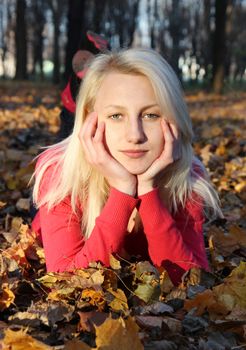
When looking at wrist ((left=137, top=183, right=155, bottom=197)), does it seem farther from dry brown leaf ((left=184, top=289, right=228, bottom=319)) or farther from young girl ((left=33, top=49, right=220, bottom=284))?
dry brown leaf ((left=184, top=289, right=228, bottom=319))

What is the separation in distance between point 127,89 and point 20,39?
25437mm

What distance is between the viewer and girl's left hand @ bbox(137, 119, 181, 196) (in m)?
2.25

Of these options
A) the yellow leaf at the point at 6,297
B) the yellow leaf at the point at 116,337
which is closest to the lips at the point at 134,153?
the yellow leaf at the point at 6,297

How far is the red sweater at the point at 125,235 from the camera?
2.21 m

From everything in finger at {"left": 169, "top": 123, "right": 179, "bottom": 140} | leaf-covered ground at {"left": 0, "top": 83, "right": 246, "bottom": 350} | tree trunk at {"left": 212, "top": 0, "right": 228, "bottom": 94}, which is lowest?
leaf-covered ground at {"left": 0, "top": 83, "right": 246, "bottom": 350}

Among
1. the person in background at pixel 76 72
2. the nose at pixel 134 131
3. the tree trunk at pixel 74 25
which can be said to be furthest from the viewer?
the tree trunk at pixel 74 25

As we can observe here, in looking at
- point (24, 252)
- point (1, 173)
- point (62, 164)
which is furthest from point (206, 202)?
point (1, 173)

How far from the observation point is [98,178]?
2.46m

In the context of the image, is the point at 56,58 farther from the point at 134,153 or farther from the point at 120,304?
the point at 120,304

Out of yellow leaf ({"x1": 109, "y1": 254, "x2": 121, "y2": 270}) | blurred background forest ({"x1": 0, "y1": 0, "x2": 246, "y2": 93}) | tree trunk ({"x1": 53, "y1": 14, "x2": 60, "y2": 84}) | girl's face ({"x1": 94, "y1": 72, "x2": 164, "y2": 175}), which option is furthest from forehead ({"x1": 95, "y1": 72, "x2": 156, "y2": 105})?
tree trunk ({"x1": 53, "y1": 14, "x2": 60, "y2": 84})

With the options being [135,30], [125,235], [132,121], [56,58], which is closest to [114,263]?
[125,235]

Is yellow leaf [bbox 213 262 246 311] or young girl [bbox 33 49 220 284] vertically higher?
young girl [bbox 33 49 220 284]

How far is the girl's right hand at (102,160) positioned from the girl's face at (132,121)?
1.2 inches

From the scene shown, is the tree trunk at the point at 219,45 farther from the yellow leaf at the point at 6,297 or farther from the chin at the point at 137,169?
the yellow leaf at the point at 6,297
